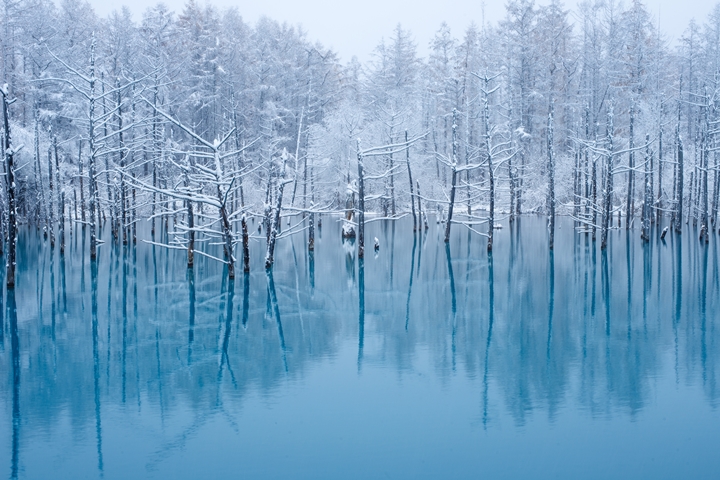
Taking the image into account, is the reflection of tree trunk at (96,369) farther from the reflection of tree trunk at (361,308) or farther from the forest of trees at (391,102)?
the forest of trees at (391,102)

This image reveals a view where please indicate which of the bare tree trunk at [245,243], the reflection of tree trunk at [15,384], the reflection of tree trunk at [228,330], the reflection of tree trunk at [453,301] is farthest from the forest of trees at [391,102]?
the reflection of tree trunk at [15,384]

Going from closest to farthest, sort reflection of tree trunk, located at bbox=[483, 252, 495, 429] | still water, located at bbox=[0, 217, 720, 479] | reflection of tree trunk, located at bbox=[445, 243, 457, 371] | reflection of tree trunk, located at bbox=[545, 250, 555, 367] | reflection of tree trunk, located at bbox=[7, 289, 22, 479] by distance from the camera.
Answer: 1. reflection of tree trunk, located at bbox=[7, 289, 22, 479]
2. still water, located at bbox=[0, 217, 720, 479]
3. reflection of tree trunk, located at bbox=[483, 252, 495, 429]
4. reflection of tree trunk, located at bbox=[545, 250, 555, 367]
5. reflection of tree trunk, located at bbox=[445, 243, 457, 371]

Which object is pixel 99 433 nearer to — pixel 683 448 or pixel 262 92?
pixel 683 448

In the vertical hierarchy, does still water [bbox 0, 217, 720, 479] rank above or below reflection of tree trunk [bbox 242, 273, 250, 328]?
below

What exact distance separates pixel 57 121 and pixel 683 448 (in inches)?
1629

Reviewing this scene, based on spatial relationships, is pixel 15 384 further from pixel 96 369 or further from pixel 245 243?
pixel 245 243

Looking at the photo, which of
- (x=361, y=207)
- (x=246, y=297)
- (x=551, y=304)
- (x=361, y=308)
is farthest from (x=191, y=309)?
(x=361, y=207)

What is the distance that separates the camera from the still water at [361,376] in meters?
7.46

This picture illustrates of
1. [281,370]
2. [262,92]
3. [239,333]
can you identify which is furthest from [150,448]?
[262,92]

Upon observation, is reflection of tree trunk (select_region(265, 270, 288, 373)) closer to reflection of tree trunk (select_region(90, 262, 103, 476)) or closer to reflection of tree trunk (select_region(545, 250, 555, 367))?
reflection of tree trunk (select_region(90, 262, 103, 476))

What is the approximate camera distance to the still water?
746 cm

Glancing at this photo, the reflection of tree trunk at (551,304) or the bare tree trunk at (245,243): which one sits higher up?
the bare tree trunk at (245,243)

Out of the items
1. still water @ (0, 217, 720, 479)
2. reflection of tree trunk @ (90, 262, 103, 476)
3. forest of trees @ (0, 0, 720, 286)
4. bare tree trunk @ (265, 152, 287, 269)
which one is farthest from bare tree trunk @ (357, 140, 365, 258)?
forest of trees @ (0, 0, 720, 286)

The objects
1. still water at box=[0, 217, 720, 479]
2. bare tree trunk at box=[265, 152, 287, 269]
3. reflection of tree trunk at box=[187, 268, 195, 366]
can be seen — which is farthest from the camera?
bare tree trunk at box=[265, 152, 287, 269]
